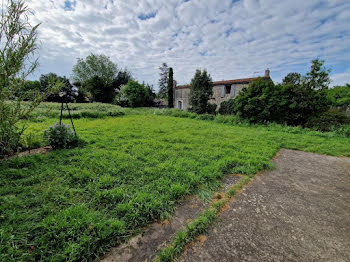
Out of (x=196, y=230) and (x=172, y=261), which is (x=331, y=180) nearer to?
(x=196, y=230)

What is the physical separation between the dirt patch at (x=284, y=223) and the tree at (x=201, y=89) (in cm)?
1032

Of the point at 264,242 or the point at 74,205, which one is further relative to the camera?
the point at 74,205

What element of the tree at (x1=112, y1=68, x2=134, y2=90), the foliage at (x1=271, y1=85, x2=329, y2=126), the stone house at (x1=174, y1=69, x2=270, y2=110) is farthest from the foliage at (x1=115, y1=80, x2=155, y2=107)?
the foliage at (x1=271, y1=85, x2=329, y2=126)

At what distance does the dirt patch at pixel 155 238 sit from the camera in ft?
3.92

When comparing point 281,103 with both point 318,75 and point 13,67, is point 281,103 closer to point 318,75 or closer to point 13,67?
point 318,75

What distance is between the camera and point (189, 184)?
7.15 ft

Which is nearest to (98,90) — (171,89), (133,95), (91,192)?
(133,95)

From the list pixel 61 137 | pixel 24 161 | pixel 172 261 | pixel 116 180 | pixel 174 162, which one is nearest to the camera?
pixel 172 261

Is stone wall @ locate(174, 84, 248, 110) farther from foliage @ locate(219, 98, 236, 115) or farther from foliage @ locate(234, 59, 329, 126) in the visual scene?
foliage @ locate(234, 59, 329, 126)

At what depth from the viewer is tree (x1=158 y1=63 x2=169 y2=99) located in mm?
26641

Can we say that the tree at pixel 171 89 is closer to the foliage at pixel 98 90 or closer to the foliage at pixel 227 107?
the foliage at pixel 227 107

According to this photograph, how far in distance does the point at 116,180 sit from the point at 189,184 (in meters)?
1.11

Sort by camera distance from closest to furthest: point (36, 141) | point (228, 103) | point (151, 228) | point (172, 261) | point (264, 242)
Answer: point (172, 261)
point (264, 242)
point (151, 228)
point (36, 141)
point (228, 103)

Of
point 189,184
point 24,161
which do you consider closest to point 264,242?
point 189,184
